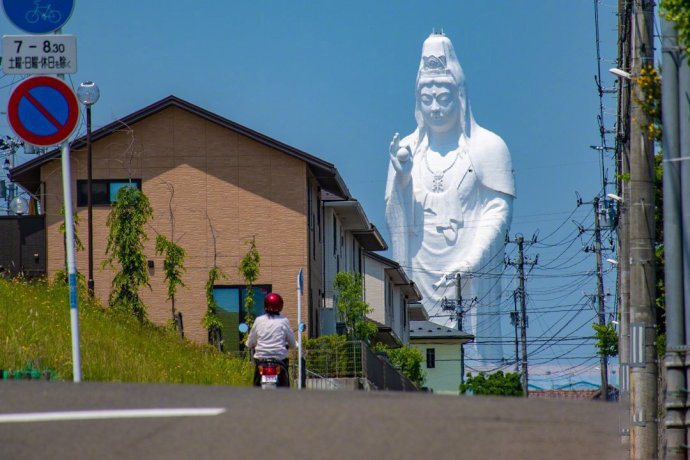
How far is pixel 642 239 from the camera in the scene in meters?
16.2

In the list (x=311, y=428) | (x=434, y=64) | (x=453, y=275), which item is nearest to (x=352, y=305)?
(x=311, y=428)

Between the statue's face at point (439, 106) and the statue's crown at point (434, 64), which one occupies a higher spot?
the statue's crown at point (434, 64)

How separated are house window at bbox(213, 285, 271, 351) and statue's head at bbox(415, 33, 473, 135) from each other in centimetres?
4821

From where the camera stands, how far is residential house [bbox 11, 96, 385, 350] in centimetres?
3472

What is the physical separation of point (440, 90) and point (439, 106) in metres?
0.99

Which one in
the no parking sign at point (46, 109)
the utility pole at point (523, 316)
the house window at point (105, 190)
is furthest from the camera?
the utility pole at point (523, 316)

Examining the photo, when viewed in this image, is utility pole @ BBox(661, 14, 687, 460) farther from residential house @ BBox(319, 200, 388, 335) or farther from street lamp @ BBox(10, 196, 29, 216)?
street lamp @ BBox(10, 196, 29, 216)

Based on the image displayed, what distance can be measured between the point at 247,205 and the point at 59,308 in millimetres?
12576

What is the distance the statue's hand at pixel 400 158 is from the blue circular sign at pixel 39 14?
64.0 meters

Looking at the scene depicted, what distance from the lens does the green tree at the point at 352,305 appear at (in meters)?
39.3

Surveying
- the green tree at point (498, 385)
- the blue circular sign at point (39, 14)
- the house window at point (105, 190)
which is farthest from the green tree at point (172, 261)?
the green tree at point (498, 385)

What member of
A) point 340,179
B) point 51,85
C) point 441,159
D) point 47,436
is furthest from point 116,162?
point 441,159

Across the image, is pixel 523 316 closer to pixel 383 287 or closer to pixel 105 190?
pixel 383 287

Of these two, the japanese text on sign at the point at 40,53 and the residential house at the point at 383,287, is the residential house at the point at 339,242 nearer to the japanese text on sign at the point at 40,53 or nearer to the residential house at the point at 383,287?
the residential house at the point at 383,287
